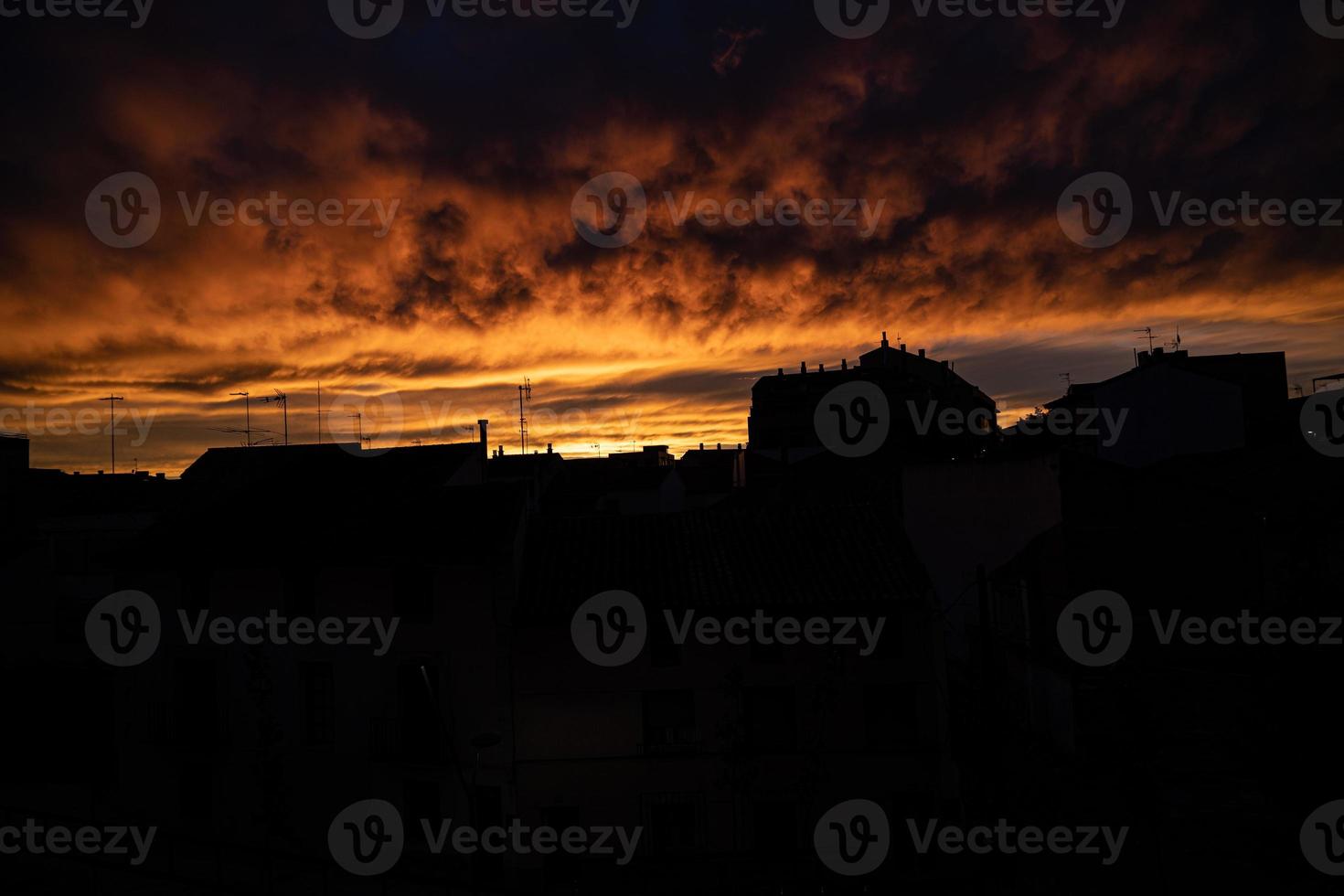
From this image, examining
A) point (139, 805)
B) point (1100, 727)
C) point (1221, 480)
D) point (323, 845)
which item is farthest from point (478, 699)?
point (1221, 480)

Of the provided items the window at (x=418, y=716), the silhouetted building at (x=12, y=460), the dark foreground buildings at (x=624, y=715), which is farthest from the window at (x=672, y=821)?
the silhouetted building at (x=12, y=460)

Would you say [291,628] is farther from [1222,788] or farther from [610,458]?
[610,458]

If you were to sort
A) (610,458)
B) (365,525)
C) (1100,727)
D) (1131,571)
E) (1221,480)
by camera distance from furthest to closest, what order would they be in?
(610,458) < (1221,480) < (1131,571) < (1100,727) < (365,525)

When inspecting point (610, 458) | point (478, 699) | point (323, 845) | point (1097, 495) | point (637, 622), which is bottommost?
point (323, 845)

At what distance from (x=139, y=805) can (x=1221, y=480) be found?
38.3 metres

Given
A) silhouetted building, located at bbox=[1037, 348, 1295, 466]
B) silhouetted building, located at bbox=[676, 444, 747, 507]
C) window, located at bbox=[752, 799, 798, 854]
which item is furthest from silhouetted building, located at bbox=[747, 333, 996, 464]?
window, located at bbox=[752, 799, 798, 854]

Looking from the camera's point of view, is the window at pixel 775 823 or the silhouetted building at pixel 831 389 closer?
the window at pixel 775 823

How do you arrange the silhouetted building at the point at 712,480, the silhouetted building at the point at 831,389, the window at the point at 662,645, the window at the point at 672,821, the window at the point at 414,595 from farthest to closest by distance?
the silhouetted building at the point at 831,389 → the silhouetted building at the point at 712,480 → the window at the point at 414,595 → the window at the point at 662,645 → the window at the point at 672,821

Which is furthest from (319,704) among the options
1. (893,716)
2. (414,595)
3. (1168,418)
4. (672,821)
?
(1168,418)

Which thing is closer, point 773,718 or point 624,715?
point 624,715

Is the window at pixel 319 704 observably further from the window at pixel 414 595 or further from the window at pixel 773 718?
the window at pixel 773 718

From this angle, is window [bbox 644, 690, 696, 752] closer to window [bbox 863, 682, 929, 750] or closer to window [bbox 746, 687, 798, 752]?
window [bbox 746, 687, 798, 752]

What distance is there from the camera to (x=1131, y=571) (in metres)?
27.8

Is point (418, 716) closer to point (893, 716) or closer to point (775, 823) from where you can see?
point (775, 823)
